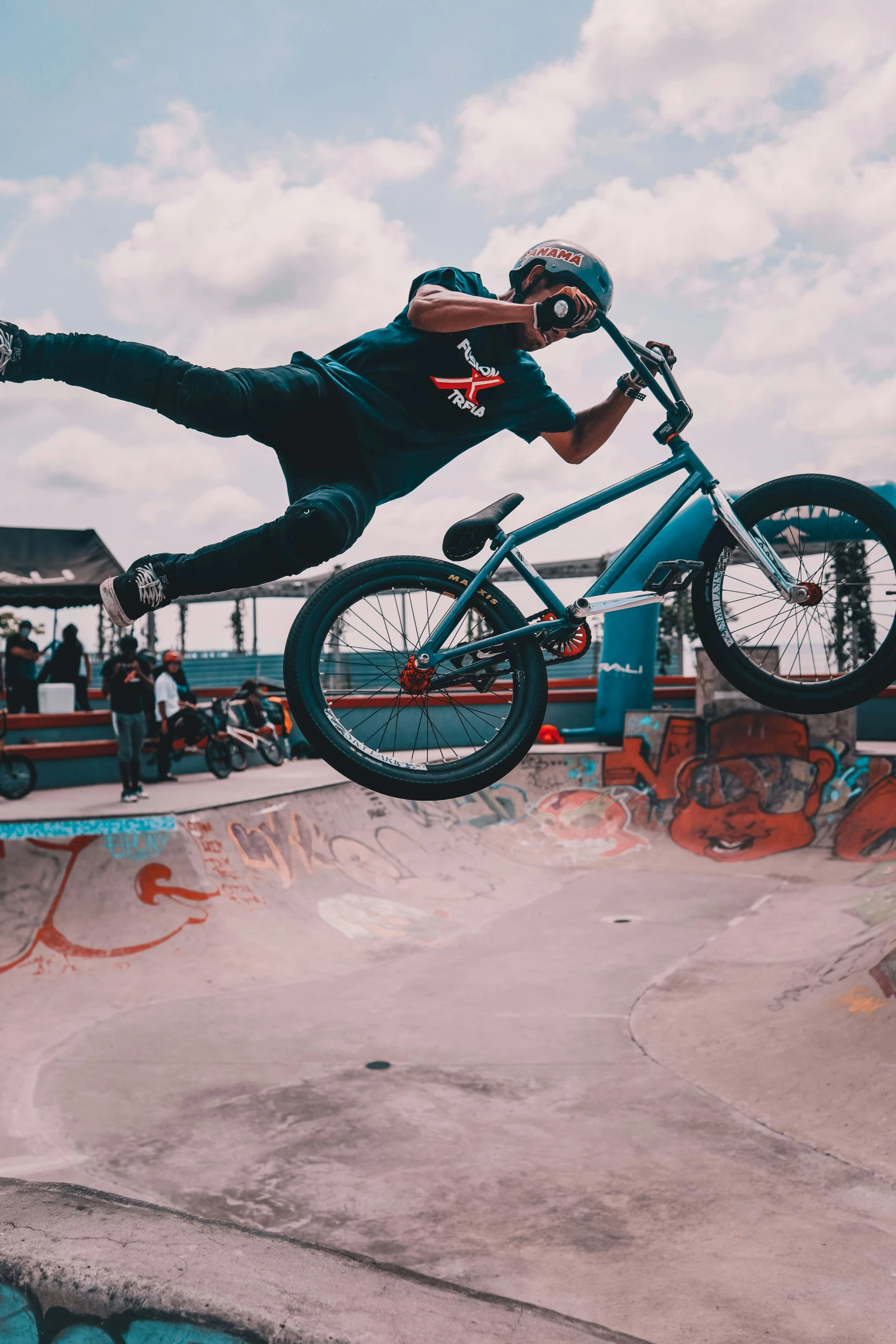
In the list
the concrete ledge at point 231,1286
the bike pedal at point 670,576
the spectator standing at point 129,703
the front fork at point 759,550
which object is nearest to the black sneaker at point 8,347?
the bike pedal at point 670,576

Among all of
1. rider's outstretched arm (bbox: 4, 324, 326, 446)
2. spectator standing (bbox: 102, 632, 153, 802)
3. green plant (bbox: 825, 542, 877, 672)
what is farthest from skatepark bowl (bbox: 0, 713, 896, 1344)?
rider's outstretched arm (bbox: 4, 324, 326, 446)

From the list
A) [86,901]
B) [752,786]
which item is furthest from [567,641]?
[752,786]

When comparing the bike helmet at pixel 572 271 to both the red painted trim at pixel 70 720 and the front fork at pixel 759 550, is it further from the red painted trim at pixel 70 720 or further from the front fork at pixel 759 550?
the red painted trim at pixel 70 720

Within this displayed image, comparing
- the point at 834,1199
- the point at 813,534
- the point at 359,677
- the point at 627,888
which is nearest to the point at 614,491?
the point at 813,534

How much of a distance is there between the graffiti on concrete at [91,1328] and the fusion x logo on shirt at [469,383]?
1018cm

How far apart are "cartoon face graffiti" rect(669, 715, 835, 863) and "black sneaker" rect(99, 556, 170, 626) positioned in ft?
73.2

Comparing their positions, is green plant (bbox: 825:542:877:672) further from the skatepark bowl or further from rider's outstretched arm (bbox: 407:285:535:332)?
the skatepark bowl

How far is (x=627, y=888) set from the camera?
23125mm

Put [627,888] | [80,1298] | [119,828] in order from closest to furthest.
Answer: [80,1298]
[119,828]
[627,888]

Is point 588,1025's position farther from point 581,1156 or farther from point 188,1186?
point 188,1186

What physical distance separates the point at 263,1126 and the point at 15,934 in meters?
5.67

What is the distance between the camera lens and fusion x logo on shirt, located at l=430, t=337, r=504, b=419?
2.94 meters

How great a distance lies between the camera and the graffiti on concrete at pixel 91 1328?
31.8ft

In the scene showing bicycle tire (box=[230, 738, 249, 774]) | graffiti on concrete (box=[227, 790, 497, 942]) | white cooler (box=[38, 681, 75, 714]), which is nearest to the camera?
graffiti on concrete (box=[227, 790, 497, 942])
